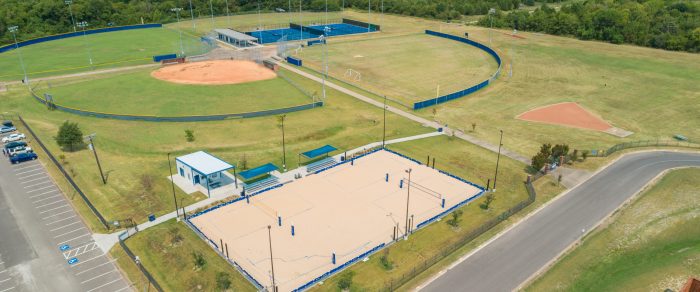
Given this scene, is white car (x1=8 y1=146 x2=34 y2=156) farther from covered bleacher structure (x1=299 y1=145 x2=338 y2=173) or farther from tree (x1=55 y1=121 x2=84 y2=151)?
covered bleacher structure (x1=299 y1=145 x2=338 y2=173)

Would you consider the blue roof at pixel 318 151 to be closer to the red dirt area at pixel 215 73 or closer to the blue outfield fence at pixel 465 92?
the blue outfield fence at pixel 465 92

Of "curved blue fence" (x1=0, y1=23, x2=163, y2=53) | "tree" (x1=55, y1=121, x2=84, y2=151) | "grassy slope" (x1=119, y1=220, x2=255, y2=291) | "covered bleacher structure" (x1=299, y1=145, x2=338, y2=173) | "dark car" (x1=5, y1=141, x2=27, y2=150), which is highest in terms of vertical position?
"curved blue fence" (x1=0, y1=23, x2=163, y2=53)

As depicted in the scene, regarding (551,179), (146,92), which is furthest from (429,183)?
(146,92)

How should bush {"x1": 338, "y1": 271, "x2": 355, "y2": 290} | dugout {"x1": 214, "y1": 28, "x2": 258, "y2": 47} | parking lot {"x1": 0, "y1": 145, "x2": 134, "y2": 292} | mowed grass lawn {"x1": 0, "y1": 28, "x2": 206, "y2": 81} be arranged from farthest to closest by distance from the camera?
dugout {"x1": 214, "y1": 28, "x2": 258, "y2": 47}
mowed grass lawn {"x1": 0, "y1": 28, "x2": 206, "y2": 81}
parking lot {"x1": 0, "y1": 145, "x2": 134, "y2": 292}
bush {"x1": 338, "y1": 271, "x2": 355, "y2": 290}

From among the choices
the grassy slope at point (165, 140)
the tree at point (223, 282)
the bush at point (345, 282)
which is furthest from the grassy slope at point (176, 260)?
the bush at point (345, 282)

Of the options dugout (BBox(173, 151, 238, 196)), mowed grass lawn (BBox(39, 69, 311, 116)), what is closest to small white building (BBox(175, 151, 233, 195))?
dugout (BBox(173, 151, 238, 196))

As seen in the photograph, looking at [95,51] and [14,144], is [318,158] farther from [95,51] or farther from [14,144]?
[95,51]

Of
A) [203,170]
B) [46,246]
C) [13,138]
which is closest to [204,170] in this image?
[203,170]

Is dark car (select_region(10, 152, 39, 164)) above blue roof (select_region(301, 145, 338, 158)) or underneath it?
underneath
